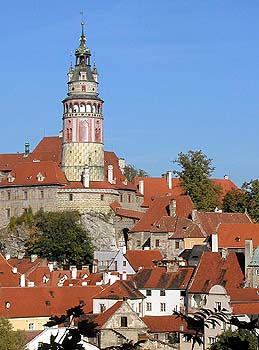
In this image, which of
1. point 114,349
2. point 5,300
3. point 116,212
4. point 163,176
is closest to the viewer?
point 114,349

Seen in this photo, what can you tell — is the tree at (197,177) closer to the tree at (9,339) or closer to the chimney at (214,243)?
the chimney at (214,243)

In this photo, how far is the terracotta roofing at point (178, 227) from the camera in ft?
228

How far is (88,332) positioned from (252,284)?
149 feet

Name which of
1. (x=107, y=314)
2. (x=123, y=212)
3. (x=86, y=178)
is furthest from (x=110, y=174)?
(x=107, y=314)

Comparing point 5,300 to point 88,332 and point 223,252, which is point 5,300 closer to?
point 223,252

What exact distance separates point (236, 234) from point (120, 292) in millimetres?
15114

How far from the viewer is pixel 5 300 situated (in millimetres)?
51781

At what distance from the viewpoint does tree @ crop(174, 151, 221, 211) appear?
80.6m

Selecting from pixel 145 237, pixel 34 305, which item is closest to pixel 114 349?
pixel 34 305

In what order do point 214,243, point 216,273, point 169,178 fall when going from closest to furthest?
point 216,273 < point 214,243 < point 169,178

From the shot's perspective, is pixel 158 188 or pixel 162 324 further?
pixel 158 188

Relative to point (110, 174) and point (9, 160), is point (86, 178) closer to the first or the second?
point (110, 174)

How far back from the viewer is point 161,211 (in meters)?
75.6

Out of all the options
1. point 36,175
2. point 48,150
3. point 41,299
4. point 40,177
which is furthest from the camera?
point 48,150
